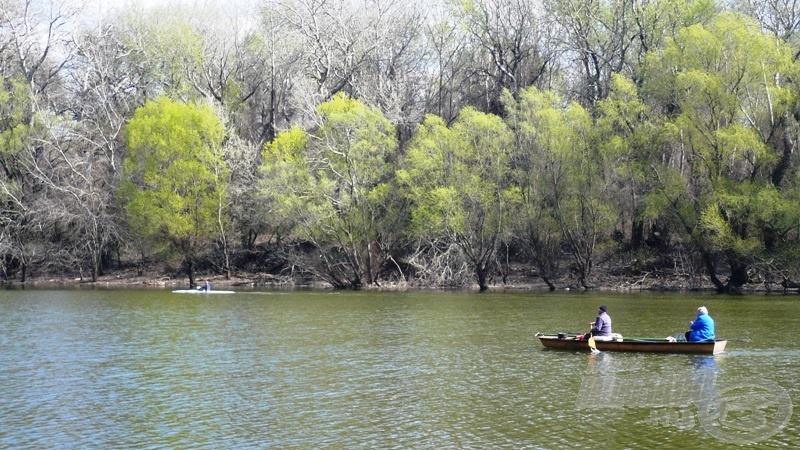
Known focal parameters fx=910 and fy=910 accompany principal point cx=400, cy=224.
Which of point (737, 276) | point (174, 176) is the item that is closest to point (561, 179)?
point (737, 276)

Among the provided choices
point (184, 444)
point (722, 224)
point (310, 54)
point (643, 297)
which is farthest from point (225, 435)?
point (310, 54)

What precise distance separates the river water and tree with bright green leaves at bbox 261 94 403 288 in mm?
20101

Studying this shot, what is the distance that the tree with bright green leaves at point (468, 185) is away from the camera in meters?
61.5

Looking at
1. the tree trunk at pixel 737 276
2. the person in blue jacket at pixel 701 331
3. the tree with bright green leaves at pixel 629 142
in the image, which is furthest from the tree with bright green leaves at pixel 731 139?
the person in blue jacket at pixel 701 331

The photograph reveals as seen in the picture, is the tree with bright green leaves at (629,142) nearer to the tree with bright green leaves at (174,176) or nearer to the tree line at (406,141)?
the tree line at (406,141)

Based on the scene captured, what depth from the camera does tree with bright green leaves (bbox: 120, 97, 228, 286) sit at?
6875 centimetres

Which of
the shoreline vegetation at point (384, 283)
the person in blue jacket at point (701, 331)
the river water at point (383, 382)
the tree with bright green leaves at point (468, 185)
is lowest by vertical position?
the river water at point (383, 382)

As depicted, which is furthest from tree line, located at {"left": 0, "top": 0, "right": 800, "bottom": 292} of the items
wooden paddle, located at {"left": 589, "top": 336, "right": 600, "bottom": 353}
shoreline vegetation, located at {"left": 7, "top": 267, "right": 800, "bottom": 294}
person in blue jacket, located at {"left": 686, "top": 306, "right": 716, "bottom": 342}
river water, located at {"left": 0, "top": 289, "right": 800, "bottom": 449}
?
wooden paddle, located at {"left": 589, "top": 336, "right": 600, "bottom": 353}

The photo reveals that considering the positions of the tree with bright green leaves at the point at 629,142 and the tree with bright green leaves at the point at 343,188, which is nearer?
the tree with bright green leaves at the point at 629,142

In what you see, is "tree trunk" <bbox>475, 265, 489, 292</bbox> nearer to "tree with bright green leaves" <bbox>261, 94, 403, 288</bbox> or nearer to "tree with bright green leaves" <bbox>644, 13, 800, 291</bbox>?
"tree with bright green leaves" <bbox>261, 94, 403, 288</bbox>

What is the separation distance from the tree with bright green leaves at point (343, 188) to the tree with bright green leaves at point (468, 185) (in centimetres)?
282

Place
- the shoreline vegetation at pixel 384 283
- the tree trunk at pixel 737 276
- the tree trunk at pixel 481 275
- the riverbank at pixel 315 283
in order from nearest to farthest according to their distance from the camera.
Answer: the tree trunk at pixel 737 276 < the shoreline vegetation at pixel 384 283 < the riverbank at pixel 315 283 < the tree trunk at pixel 481 275

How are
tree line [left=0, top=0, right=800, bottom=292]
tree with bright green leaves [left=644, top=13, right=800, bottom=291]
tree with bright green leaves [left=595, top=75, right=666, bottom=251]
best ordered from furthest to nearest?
1. tree with bright green leaves [left=595, top=75, right=666, bottom=251]
2. tree line [left=0, top=0, right=800, bottom=292]
3. tree with bright green leaves [left=644, top=13, right=800, bottom=291]

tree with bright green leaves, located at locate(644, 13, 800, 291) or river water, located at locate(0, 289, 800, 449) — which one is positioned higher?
tree with bright green leaves, located at locate(644, 13, 800, 291)
